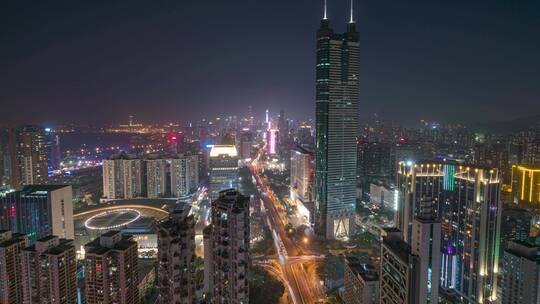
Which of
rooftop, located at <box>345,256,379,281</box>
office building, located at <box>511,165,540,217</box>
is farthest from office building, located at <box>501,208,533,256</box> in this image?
office building, located at <box>511,165,540,217</box>

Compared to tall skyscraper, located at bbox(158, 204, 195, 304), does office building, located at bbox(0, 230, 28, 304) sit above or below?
below

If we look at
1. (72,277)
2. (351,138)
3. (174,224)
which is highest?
(351,138)

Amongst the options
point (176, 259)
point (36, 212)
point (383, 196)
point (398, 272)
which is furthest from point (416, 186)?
point (36, 212)

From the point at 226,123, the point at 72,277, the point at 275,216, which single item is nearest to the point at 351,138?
the point at 275,216

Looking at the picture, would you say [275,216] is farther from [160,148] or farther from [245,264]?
[160,148]

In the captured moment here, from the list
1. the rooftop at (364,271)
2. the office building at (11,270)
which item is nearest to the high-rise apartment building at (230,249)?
the rooftop at (364,271)

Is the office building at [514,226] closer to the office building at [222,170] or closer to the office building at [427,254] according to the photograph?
the office building at [427,254]

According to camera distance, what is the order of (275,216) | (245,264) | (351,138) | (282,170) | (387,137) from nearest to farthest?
(245,264) < (351,138) < (275,216) < (282,170) < (387,137)

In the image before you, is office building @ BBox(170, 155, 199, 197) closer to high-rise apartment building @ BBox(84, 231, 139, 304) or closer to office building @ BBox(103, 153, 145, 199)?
office building @ BBox(103, 153, 145, 199)
